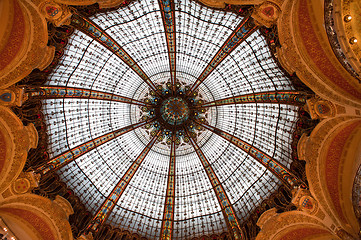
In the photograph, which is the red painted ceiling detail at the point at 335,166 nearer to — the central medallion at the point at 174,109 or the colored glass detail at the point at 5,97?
the central medallion at the point at 174,109

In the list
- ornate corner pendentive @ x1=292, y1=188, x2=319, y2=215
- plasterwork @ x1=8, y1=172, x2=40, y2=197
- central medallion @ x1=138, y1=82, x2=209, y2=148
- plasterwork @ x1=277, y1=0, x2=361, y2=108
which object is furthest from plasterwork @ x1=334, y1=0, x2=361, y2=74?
plasterwork @ x1=8, y1=172, x2=40, y2=197

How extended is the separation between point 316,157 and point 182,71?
14.2 m

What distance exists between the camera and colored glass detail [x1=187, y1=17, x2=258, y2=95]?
16.2 m

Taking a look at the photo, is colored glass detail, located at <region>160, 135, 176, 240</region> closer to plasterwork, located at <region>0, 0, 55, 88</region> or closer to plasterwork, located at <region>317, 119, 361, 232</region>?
plasterwork, located at <region>317, 119, 361, 232</region>

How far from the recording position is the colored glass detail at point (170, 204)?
68.2ft

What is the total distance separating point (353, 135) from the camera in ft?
46.6

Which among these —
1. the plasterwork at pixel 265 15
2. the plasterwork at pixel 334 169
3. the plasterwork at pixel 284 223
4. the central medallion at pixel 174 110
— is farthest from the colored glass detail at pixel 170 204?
the plasterwork at pixel 265 15

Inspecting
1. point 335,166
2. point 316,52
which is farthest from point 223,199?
point 316,52

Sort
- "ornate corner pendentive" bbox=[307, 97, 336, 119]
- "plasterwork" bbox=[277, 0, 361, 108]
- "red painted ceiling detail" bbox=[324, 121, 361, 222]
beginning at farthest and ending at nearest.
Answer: "red painted ceiling detail" bbox=[324, 121, 361, 222]
"ornate corner pendentive" bbox=[307, 97, 336, 119]
"plasterwork" bbox=[277, 0, 361, 108]

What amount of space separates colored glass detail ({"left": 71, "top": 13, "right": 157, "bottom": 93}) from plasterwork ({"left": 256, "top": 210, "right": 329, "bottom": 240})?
16.4m

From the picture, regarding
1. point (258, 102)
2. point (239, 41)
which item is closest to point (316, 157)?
point (258, 102)

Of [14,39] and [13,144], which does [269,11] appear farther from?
[13,144]

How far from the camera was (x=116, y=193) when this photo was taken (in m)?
21.2

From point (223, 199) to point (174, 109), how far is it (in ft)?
34.0
